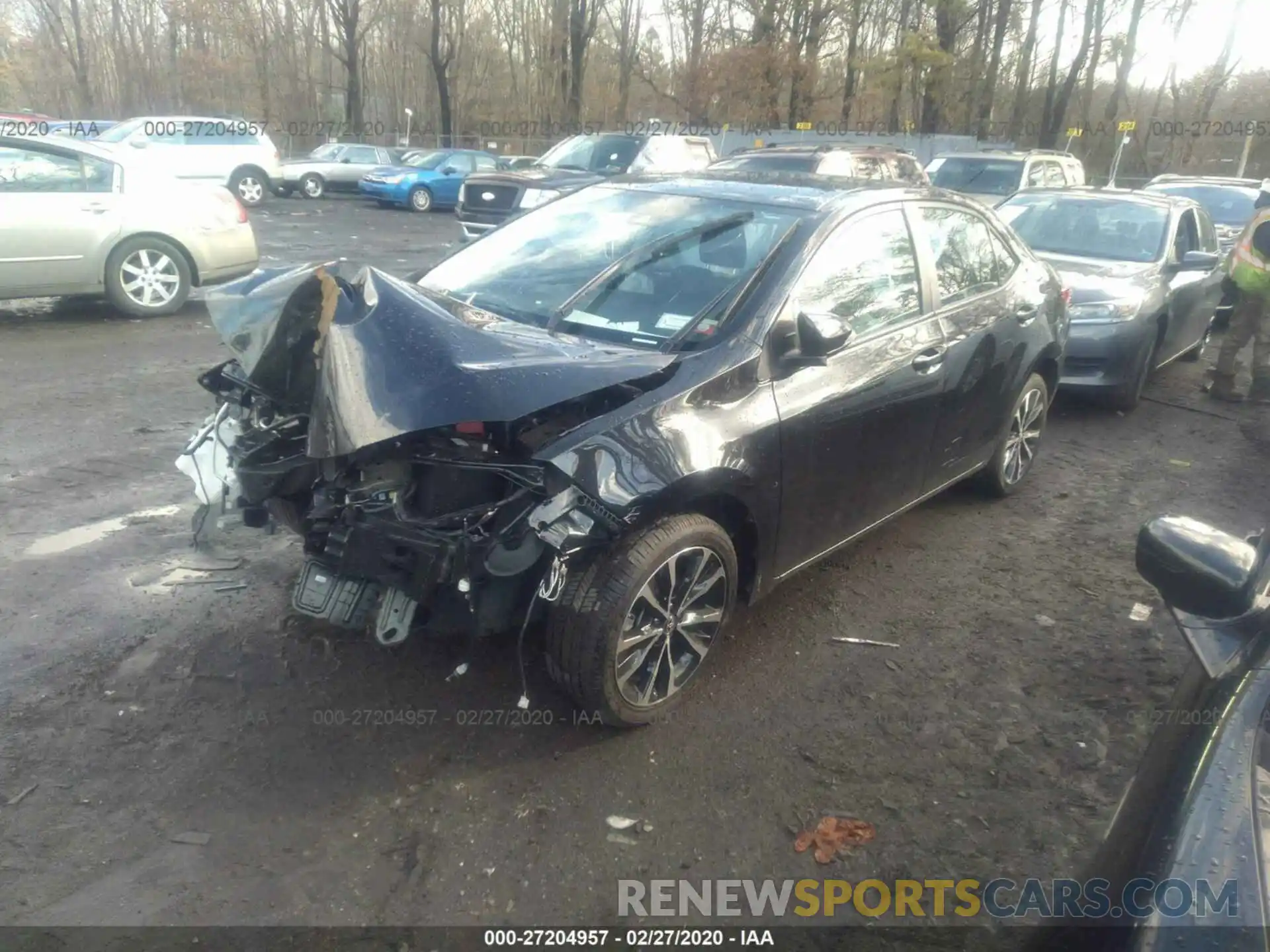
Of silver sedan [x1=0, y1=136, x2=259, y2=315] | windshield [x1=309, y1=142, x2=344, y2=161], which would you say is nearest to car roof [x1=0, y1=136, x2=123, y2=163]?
silver sedan [x1=0, y1=136, x2=259, y2=315]

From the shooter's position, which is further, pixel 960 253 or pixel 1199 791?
pixel 960 253

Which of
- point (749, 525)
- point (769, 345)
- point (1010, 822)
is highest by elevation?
point (769, 345)

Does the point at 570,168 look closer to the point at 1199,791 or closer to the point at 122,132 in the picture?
the point at 122,132

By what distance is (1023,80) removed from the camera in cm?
3475

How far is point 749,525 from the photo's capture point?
3.48 metres

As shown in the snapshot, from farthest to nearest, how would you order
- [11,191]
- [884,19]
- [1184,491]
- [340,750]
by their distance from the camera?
[884,19]
[11,191]
[1184,491]
[340,750]

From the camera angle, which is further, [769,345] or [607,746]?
[769,345]

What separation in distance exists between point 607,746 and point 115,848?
4.94 ft

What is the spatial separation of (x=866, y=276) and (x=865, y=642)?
1.56 m

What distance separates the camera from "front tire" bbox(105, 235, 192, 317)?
348 inches

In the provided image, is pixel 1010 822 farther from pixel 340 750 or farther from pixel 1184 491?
pixel 1184 491

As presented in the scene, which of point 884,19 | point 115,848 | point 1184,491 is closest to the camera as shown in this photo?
point 115,848

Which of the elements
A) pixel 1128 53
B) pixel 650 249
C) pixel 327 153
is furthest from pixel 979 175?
pixel 1128 53

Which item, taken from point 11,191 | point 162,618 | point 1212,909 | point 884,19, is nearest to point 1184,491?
point 1212,909
